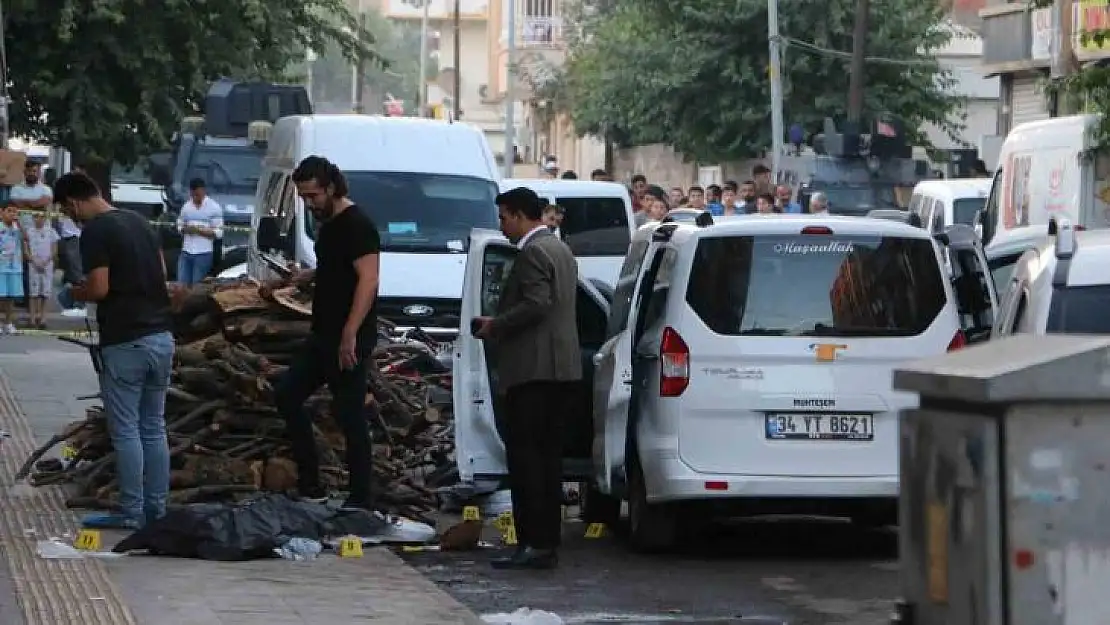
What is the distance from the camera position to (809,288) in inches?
452

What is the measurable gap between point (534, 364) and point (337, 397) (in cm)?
145

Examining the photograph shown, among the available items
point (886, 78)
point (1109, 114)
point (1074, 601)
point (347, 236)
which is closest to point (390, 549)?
point (347, 236)

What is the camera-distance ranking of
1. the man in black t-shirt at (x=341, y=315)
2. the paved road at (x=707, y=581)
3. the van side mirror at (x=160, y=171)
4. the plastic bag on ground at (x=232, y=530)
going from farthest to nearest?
the van side mirror at (x=160, y=171) → the man in black t-shirt at (x=341, y=315) → the plastic bag on ground at (x=232, y=530) → the paved road at (x=707, y=581)

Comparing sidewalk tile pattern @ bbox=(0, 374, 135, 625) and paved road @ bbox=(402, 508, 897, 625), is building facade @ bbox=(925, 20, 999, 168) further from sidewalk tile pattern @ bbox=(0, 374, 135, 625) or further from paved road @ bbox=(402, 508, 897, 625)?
paved road @ bbox=(402, 508, 897, 625)

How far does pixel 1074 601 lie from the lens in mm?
5477

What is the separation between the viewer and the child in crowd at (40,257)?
27.2 metres

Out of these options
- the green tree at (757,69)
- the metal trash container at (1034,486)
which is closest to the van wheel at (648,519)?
the metal trash container at (1034,486)

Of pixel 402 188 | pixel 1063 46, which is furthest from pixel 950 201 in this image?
pixel 1063 46

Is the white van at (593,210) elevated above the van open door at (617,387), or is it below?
above

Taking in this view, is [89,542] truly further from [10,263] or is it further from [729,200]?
[729,200]

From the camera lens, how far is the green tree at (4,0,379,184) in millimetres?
31359

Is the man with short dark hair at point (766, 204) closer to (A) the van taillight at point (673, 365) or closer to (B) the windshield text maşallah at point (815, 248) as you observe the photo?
(B) the windshield text maşallah at point (815, 248)

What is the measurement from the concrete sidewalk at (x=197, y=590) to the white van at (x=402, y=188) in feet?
25.0

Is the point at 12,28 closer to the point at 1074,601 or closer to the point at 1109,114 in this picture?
the point at 1109,114
